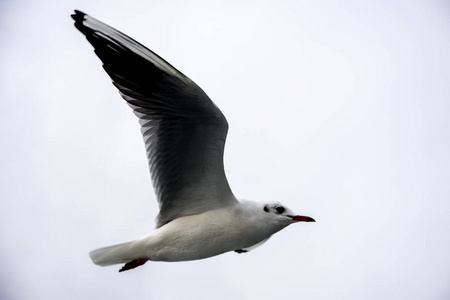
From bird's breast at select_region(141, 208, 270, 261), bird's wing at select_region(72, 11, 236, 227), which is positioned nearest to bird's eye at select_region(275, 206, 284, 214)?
bird's breast at select_region(141, 208, 270, 261)

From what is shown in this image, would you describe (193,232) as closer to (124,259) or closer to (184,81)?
(124,259)

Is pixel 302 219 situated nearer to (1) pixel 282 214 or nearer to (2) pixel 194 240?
(1) pixel 282 214

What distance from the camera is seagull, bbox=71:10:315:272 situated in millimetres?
8562

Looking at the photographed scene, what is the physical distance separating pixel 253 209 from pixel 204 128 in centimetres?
92

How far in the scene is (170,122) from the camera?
8.78 meters

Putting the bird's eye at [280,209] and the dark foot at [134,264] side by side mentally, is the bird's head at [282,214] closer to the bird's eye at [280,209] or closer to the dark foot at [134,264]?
the bird's eye at [280,209]

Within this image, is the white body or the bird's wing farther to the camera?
the white body

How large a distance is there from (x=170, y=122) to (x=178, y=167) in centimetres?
44

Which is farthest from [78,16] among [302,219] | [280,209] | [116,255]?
[302,219]

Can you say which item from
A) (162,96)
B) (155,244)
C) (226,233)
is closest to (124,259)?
(155,244)

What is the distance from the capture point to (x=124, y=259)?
8789 mm

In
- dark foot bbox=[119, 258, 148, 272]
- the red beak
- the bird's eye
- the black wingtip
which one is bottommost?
dark foot bbox=[119, 258, 148, 272]

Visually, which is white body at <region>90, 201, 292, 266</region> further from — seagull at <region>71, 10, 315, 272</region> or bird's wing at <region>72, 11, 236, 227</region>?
bird's wing at <region>72, 11, 236, 227</region>

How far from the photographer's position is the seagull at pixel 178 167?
8.56 meters
